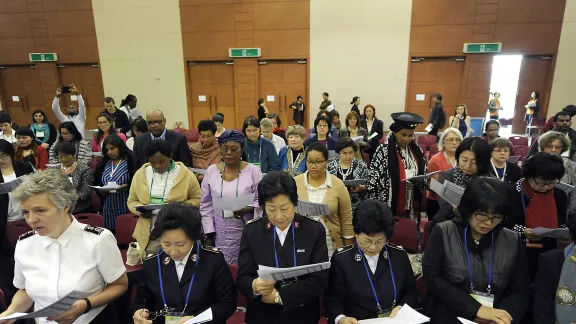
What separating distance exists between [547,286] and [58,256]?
2.56 m

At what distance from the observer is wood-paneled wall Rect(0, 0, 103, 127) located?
1094 cm

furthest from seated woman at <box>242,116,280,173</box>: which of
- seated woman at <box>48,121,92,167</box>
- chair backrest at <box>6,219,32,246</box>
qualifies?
chair backrest at <box>6,219,32,246</box>

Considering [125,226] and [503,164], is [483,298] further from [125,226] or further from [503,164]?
[125,226]

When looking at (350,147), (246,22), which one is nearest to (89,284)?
(350,147)

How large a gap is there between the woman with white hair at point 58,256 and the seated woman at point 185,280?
21 centimetres

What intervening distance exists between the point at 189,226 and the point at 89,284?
60 cm

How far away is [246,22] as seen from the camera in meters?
10.7

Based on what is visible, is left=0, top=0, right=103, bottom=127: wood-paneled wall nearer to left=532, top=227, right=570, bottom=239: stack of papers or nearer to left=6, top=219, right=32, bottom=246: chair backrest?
left=6, top=219, right=32, bottom=246: chair backrest

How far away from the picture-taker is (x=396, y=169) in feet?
10.9

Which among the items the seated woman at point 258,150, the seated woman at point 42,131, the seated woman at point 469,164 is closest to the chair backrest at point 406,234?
the seated woman at point 469,164

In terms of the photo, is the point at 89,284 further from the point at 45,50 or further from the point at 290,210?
the point at 45,50

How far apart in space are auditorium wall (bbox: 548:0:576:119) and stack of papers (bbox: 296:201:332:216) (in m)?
11.3

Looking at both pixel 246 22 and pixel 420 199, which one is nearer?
pixel 420 199

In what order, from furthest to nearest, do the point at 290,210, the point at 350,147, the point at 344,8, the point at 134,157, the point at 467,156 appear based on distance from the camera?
1. the point at 344,8
2. the point at 134,157
3. the point at 350,147
4. the point at 467,156
5. the point at 290,210
